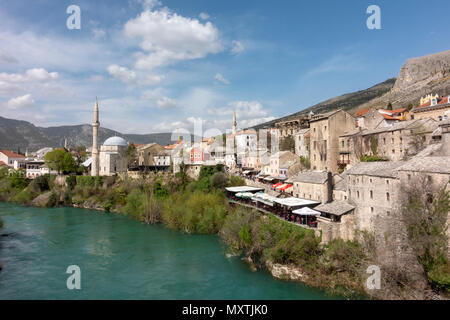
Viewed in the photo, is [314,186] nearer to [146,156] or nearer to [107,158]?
[146,156]

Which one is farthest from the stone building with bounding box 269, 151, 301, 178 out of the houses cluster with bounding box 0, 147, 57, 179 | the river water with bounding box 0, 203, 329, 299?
the houses cluster with bounding box 0, 147, 57, 179

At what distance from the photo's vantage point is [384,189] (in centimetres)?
2017

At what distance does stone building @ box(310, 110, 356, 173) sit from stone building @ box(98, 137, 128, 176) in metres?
43.1

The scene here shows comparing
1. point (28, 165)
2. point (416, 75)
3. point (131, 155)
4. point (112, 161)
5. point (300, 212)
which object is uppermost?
point (416, 75)

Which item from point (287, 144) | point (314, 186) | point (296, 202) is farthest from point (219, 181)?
point (287, 144)

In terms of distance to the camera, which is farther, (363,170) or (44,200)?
(44,200)

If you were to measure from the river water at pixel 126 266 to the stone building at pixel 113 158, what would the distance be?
23449 millimetres

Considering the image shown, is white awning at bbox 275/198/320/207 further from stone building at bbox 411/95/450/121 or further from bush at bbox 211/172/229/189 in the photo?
stone building at bbox 411/95/450/121

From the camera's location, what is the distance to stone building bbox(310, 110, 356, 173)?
33.4 metres

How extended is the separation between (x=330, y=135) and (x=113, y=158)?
45835mm

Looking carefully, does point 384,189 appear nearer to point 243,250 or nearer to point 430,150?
point 430,150

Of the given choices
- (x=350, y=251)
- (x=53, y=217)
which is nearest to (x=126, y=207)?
(x=53, y=217)

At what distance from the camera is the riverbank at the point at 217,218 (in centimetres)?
2011

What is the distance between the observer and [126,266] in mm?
23984
